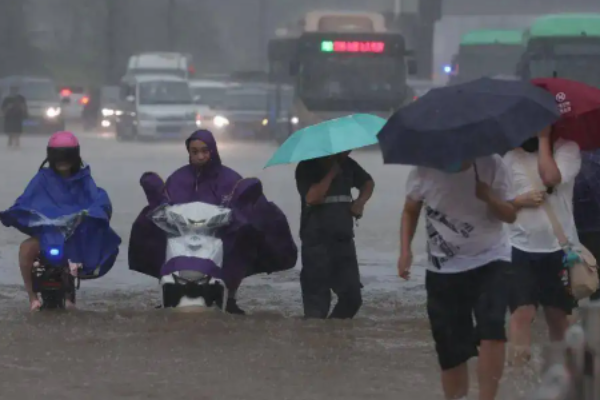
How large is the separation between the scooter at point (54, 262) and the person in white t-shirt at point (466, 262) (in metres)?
3.84

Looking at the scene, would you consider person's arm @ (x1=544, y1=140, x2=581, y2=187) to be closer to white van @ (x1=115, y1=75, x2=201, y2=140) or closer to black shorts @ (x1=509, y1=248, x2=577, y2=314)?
black shorts @ (x1=509, y1=248, x2=577, y2=314)

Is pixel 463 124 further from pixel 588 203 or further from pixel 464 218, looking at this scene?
pixel 588 203

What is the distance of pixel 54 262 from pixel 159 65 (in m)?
42.5

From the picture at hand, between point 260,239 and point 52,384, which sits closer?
point 52,384

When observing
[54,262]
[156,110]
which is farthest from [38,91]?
[54,262]

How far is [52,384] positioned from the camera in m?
7.80

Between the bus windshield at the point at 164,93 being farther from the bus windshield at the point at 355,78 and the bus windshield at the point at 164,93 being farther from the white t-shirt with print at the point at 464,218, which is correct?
the white t-shirt with print at the point at 464,218

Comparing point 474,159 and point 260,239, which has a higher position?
point 474,159

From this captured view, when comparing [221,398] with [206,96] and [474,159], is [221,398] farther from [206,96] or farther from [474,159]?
[206,96]

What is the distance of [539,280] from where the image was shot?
7.98 meters

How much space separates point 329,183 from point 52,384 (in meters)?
2.50

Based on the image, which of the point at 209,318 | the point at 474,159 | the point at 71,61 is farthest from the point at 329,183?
the point at 71,61

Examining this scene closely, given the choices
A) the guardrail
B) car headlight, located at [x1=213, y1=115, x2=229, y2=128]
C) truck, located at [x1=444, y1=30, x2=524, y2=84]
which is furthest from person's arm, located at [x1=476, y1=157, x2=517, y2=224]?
truck, located at [x1=444, y1=30, x2=524, y2=84]

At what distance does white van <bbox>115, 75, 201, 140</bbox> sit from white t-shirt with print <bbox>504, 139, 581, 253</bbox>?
34.9 metres
